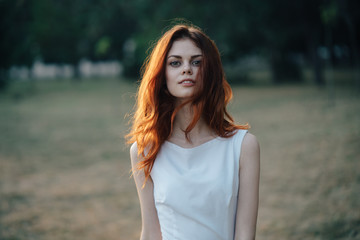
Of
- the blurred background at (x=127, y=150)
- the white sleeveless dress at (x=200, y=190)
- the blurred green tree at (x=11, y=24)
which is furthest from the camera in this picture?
the blurred green tree at (x=11, y=24)

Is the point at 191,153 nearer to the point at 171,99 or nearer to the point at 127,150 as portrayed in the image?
the point at 171,99

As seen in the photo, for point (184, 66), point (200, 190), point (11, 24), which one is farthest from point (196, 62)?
point (11, 24)

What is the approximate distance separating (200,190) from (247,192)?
0.79 ft

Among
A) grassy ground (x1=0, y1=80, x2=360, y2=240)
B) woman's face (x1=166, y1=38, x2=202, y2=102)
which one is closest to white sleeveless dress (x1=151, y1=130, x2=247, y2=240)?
woman's face (x1=166, y1=38, x2=202, y2=102)

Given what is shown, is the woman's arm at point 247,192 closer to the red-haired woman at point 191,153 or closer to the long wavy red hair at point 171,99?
the red-haired woman at point 191,153

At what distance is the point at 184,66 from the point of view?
1.77 metres

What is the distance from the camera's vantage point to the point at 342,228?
13.0 ft

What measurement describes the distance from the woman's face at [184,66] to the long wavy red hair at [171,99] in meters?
0.03

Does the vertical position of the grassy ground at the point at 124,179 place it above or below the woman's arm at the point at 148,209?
below

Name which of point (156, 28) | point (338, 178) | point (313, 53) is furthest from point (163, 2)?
point (338, 178)

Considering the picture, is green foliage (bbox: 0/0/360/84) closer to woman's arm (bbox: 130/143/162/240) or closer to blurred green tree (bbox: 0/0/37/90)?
blurred green tree (bbox: 0/0/37/90)

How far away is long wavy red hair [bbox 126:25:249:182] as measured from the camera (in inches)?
71.3

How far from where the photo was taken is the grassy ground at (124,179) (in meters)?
4.35

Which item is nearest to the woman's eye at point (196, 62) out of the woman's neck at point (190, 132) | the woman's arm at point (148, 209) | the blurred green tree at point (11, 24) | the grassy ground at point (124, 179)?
the woman's neck at point (190, 132)
